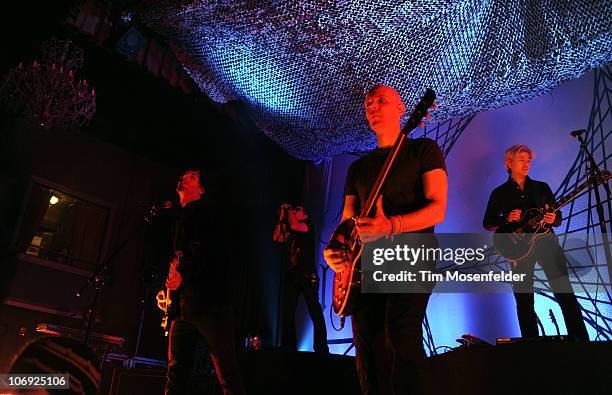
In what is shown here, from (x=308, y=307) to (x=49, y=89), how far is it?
12.3 ft

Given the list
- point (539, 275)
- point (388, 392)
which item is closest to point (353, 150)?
point (539, 275)

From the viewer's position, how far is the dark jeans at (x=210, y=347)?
3533mm

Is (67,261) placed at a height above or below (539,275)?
above

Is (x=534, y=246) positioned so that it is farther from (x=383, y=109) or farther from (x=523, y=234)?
(x=383, y=109)

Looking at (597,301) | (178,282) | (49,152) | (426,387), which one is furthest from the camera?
(49,152)

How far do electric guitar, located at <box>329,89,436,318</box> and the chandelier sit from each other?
3.87 metres

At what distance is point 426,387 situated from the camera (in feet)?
6.22

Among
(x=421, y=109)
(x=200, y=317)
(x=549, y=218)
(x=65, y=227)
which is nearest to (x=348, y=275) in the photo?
(x=421, y=109)

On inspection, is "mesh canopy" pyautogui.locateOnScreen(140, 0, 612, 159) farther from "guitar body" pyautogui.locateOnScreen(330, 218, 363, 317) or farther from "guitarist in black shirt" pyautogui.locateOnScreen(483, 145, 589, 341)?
"guitar body" pyautogui.locateOnScreen(330, 218, 363, 317)

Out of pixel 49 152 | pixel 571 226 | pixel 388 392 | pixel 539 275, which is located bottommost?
pixel 388 392

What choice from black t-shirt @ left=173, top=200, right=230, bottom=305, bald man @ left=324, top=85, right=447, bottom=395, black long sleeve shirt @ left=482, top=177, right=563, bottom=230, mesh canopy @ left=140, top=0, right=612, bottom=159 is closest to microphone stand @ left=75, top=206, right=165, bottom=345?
black t-shirt @ left=173, top=200, right=230, bottom=305

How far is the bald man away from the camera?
6.34ft

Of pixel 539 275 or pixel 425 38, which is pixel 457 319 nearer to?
pixel 539 275

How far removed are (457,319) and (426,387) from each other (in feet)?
13.0
